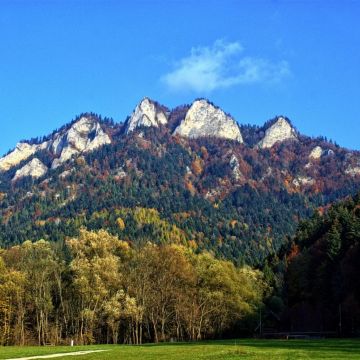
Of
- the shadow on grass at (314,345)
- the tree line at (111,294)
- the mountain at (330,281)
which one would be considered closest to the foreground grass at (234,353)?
the shadow on grass at (314,345)

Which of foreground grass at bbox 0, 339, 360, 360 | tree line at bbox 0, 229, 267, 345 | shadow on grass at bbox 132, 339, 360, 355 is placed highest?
tree line at bbox 0, 229, 267, 345

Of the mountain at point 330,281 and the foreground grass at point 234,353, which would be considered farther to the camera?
the mountain at point 330,281

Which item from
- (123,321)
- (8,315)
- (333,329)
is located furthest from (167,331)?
(333,329)

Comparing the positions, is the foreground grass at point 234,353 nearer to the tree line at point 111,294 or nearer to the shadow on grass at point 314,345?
the shadow on grass at point 314,345

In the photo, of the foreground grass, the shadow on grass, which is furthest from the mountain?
the foreground grass

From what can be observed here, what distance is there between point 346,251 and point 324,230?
29106 millimetres

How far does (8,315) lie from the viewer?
83.2 meters

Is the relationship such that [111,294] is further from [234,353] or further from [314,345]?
[234,353]

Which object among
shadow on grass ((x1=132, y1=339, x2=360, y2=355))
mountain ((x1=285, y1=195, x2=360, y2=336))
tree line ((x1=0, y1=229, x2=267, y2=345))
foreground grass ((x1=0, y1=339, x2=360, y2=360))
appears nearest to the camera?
foreground grass ((x1=0, y1=339, x2=360, y2=360))

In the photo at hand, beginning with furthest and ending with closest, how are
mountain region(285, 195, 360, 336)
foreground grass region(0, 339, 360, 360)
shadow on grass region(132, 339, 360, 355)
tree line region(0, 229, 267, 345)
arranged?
mountain region(285, 195, 360, 336), tree line region(0, 229, 267, 345), shadow on grass region(132, 339, 360, 355), foreground grass region(0, 339, 360, 360)

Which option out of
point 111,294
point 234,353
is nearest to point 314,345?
point 234,353

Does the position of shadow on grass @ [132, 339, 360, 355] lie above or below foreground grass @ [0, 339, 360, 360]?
below

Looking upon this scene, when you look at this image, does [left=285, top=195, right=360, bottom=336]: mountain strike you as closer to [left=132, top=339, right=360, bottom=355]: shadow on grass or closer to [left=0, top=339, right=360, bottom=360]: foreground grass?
[left=132, top=339, right=360, bottom=355]: shadow on grass

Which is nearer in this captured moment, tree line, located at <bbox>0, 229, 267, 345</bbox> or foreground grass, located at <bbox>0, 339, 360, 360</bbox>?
foreground grass, located at <bbox>0, 339, 360, 360</bbox>
